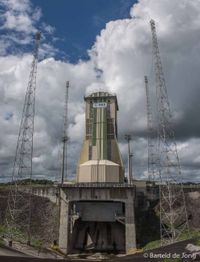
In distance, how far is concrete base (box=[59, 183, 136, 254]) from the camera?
2085 inches

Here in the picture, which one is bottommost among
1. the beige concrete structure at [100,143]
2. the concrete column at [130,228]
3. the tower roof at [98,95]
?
the concrete column at [130,228]

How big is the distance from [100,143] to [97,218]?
59.5ft

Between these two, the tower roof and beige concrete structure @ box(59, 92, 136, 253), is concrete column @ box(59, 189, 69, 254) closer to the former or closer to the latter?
beige concrete structure @ box(59, 92, 136, 253)

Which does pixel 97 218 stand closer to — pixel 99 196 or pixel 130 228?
pixel 99 196

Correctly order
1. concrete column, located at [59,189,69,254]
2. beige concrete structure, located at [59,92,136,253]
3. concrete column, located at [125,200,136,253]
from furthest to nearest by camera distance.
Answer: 1. beige concrete structure, located at [59,92,136,253]
2. concrete column, located at [59,189,69,254]
3. concrete column, located at [125,200,136,253]

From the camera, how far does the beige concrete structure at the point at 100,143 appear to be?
208 feet

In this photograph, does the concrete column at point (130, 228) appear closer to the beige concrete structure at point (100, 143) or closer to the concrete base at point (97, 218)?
the concrete base at point (97, 218)

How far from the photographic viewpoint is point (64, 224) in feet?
176

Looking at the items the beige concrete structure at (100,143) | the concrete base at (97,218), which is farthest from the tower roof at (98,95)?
the concrete base at (97,218)

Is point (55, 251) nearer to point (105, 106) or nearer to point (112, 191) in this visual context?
point (112, 191)

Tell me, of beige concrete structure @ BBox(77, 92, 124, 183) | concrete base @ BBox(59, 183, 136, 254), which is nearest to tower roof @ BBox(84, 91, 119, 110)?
beige concrete structure @ BBox(77, 92, 124, 183)

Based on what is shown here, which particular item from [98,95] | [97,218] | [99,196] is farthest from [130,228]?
[98,95]

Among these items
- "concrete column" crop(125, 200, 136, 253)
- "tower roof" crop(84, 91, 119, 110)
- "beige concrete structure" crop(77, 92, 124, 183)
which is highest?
"tower roof" crop(84, 91, 119, 110)

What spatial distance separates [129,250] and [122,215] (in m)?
9.04
